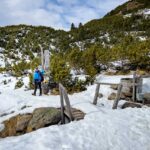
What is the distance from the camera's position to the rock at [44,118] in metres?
12.7

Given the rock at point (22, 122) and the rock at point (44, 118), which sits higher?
the rock at point (44, 118)

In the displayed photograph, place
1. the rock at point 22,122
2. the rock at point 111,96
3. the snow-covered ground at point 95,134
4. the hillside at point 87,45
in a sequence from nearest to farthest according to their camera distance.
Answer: the snow-covered ground at point 95,134, the rock at point 22,122, the rock at point 111,96, the hillside at point 87,45

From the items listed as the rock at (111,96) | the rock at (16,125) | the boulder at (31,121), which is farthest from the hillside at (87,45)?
the boulder at (31,121)

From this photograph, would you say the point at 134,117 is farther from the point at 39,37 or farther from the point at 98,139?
the point at 39,37

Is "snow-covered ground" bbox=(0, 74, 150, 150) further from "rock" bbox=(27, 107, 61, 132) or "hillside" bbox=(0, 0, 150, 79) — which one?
"hillside" bbox=(0, 0, 150, 79)

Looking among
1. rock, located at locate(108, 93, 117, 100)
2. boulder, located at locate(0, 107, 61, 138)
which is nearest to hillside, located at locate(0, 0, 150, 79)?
rock, located at locate(108, 93, 117, 100)

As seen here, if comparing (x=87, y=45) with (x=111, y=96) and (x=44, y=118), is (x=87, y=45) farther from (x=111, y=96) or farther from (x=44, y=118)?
(x=44, y=118)

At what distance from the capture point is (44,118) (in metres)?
12.9

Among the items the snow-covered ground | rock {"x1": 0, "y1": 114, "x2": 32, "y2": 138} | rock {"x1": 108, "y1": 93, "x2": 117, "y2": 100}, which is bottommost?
rock {"x1": 0, "y1": 114, "x2": 32, "y2": 138}

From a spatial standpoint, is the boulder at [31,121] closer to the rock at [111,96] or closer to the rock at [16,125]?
the rock at [16,125]

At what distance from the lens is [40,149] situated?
27.7ft

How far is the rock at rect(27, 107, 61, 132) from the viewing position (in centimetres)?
1274

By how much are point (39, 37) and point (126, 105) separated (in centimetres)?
5296

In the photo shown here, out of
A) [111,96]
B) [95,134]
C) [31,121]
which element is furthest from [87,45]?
[95,134]
